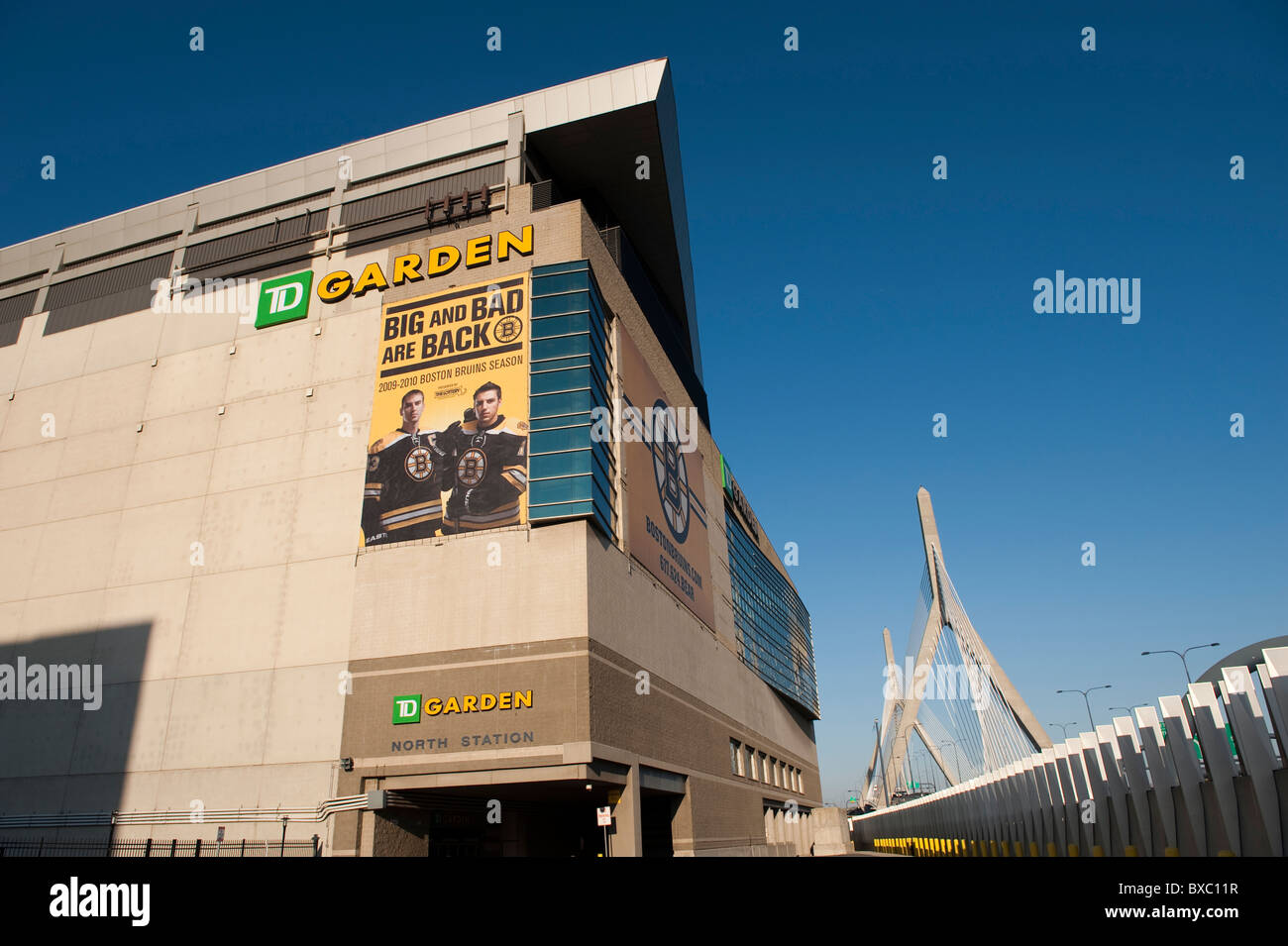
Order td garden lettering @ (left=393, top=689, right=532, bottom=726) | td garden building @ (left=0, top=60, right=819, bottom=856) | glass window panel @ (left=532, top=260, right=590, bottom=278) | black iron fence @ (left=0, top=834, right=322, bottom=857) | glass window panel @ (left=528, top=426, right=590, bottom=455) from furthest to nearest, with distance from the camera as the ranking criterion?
glass window panel @ (left=532, top=260, right=590, bottom=278), glass window panel @ (left=528, top=426, right=590, bottom=455), td garden building @ (left=0, top=60, right=819, bottom=856), td garden lettering @ (left=393, top=689, right=532, bottom=726), black iron fence @ (left=0, top=834, right=322, bottom=857)

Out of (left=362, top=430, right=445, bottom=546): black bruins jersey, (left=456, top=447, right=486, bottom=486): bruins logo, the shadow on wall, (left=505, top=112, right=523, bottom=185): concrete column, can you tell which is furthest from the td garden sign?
the shadow on wall

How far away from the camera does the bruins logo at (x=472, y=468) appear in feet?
102

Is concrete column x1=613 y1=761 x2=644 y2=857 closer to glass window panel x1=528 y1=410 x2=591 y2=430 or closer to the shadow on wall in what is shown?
glass window panel x1=528 y1=410 x2=591 y2=430

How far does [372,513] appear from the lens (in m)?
31.8

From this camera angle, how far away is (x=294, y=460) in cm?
3422

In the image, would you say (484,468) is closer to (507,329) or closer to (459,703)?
(507,329)

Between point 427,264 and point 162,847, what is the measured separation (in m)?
25.0

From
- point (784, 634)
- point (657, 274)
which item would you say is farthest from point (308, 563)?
point (784, 634)

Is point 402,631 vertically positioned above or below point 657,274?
below

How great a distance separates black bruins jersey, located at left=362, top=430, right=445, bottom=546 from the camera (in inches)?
1221

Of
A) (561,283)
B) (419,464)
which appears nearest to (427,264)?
(561,283)
